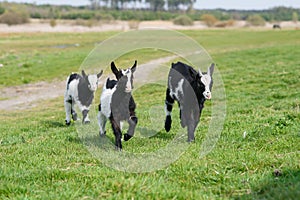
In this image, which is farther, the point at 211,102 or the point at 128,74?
the point at 211,102

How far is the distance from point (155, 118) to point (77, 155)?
15.8 ft

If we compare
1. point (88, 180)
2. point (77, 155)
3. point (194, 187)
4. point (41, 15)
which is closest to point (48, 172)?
point (88, 180)

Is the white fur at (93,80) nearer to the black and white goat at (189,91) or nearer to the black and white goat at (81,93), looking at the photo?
the black and white goat at (81,93)

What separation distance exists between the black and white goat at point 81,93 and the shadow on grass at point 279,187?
24.5 feet

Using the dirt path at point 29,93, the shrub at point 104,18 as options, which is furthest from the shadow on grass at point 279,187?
the shrub at point 104,18

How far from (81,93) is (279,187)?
932 cm

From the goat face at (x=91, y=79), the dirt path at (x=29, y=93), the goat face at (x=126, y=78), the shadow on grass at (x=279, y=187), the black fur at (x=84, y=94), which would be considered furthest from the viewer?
the dirt path at (x=29, y=93)

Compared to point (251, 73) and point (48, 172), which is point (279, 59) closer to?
point (251, 73)

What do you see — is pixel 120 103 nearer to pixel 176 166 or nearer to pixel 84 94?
pixel 176 166

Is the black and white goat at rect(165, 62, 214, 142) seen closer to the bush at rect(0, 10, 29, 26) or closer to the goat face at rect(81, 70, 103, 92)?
the goat face at rect(81, 70, 103, 92)

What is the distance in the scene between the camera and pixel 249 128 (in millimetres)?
10570

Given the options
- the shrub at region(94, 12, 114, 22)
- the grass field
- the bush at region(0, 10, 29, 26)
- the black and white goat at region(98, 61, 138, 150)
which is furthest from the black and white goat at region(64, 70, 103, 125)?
the shrub at region(94, 12, 114, 22)

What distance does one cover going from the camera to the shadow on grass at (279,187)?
558cm

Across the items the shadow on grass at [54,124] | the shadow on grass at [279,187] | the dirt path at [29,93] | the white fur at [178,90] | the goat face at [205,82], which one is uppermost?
the goat face at [205,82]
